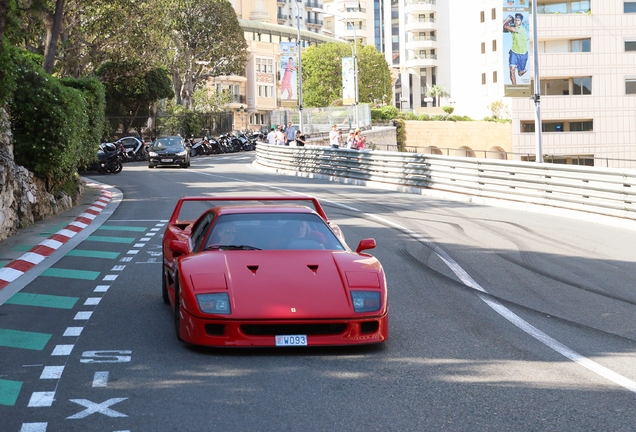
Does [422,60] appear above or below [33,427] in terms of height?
above

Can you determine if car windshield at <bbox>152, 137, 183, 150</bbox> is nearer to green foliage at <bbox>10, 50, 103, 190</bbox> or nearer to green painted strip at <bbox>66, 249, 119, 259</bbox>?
green foliage at <bbox>10, 50, 103, 190</bbox>

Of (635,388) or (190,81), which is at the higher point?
(190,81)

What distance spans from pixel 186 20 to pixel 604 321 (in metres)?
66.8

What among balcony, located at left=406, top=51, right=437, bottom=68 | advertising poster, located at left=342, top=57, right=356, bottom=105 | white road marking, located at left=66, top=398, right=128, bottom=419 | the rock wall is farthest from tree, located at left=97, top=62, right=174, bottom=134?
balcony, located at left=406, top=51, right=437, bottom=68

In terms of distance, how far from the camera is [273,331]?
20.4 ft

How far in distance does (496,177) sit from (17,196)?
1191 cm

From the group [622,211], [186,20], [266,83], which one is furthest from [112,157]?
[266,83]

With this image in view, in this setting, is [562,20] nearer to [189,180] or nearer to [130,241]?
[189,180]

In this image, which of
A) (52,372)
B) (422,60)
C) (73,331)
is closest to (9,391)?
(52,372)

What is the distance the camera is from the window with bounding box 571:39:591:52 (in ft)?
195

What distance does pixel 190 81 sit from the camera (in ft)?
239

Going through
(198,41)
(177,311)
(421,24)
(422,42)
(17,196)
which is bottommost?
(177,311)

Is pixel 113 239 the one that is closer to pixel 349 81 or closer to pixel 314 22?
pixel 349 81

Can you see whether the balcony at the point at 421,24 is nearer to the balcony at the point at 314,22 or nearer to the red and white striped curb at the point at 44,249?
Answer: the balcony at the point at 314,22
